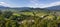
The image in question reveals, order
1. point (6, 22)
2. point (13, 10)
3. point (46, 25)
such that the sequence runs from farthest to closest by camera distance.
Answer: point (13, 10) → point (6, 22) → point (46, 25)

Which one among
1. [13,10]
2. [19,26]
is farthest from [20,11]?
[19,26]

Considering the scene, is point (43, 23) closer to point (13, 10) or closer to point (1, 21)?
point (1, 21)

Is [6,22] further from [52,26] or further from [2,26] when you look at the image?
[52,26]

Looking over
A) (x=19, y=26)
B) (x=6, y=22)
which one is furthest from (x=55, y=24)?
(x=6, y=22)

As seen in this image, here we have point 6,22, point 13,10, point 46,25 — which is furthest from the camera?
point 13,10

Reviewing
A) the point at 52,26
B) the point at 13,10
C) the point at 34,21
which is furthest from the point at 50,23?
the point at 13,10

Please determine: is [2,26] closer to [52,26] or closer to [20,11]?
[52,26]

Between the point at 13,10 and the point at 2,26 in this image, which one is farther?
the point at 13,10

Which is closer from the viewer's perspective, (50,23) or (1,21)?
(50,23)
